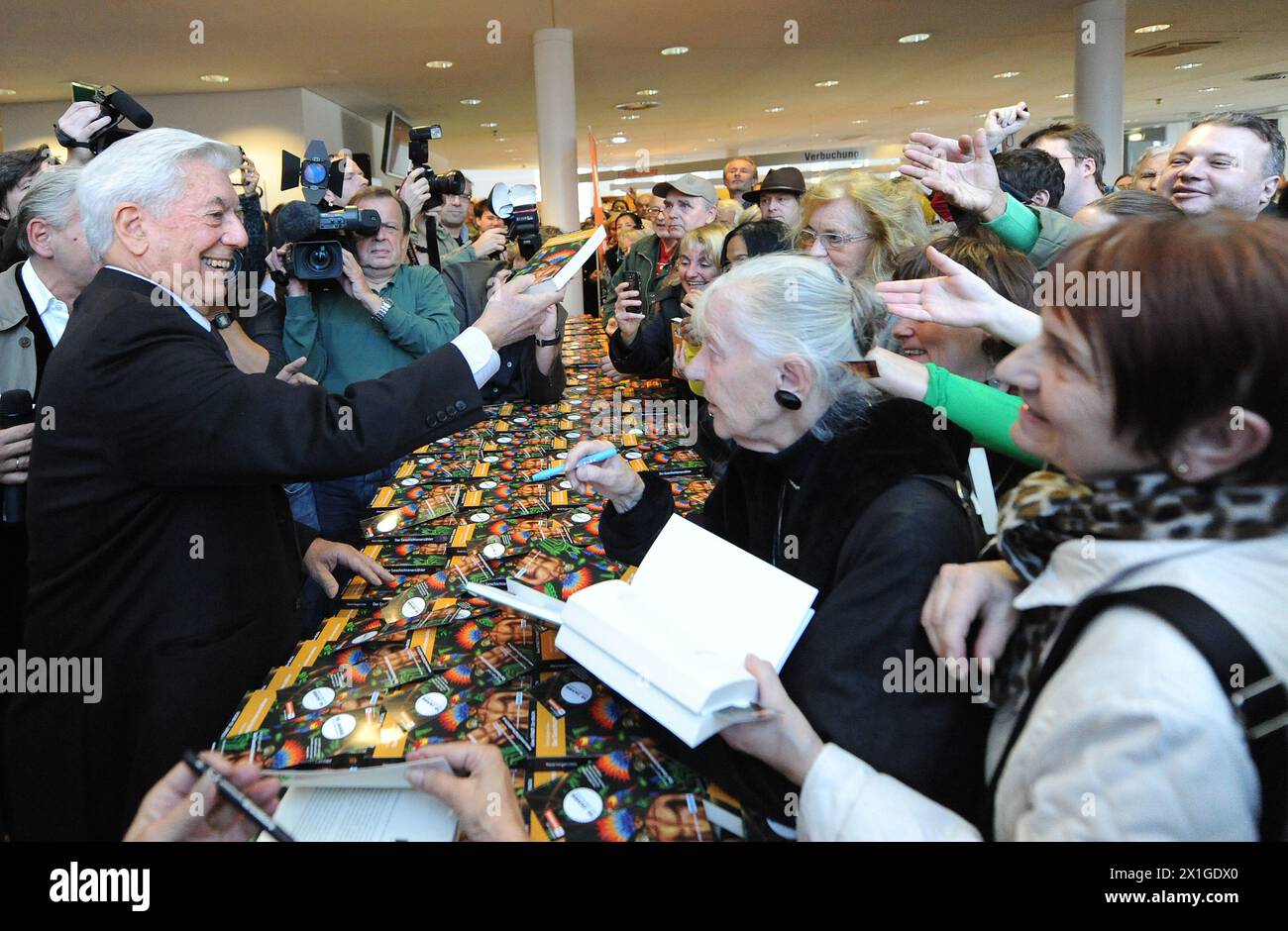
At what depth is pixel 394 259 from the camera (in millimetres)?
3287

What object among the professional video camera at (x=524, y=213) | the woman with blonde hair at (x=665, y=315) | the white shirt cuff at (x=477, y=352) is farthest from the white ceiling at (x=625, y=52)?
the white shirt cuff at (x=477, y=352)

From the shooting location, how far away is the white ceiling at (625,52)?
7773 millimetres

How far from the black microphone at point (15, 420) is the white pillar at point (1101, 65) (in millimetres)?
8909

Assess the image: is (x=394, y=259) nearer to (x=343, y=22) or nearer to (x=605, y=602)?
(x=605, y=602)

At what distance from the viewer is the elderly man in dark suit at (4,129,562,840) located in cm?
150

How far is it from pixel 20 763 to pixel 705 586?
1373 mm

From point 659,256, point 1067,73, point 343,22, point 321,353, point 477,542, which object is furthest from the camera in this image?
point 1067,73

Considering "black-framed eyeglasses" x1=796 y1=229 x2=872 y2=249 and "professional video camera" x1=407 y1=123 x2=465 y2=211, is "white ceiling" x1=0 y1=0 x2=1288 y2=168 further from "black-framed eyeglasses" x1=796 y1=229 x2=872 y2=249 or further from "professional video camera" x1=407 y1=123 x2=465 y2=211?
"black-framed eyeglasses" x1=796 y1=229 x2=872 y2=249

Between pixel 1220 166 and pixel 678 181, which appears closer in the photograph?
pixel 1220 166

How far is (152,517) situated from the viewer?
1.58 metres

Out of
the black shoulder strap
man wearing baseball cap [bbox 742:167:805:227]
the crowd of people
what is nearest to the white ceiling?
man wearing baseball cap [bbox 742:167:805:227]

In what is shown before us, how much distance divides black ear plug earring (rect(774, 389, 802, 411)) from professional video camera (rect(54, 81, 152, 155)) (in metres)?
1.94

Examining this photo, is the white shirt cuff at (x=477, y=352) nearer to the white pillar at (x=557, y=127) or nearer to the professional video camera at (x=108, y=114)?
the professional video camera at (x=108, y=114)
